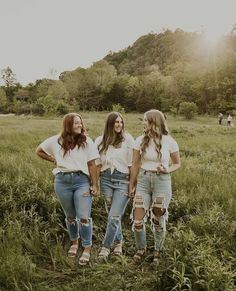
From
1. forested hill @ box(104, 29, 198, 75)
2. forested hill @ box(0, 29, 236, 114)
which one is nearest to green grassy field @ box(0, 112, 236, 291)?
forested hill @ box(0, 29, 236, 114)

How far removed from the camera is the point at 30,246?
217 inches

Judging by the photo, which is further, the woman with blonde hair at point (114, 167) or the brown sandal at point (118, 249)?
the brown sandal at point (118, 249)

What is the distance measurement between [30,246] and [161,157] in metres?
2.20

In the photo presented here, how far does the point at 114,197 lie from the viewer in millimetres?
5289

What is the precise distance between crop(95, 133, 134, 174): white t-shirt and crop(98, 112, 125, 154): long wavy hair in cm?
6

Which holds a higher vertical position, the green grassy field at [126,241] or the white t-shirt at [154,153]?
the white t-shirt at [154,153]

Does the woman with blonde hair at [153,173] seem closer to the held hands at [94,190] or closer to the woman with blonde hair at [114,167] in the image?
the woman with blonde hair at [114,167]

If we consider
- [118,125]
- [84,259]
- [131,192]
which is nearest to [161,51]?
[118,125]

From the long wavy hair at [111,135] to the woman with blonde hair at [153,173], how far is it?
271 millimetres

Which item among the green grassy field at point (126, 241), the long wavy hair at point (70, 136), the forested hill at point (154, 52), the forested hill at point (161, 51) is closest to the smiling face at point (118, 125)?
the long wavy hair at point (70, 136)

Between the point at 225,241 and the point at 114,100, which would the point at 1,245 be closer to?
the point at 225,241

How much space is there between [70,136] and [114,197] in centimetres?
100

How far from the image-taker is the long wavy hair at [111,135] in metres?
5.35

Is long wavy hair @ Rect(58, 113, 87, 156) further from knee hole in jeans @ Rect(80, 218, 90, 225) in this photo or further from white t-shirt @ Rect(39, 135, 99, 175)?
knee hole in jeans @ Rect(80, 218, 90, 225)
